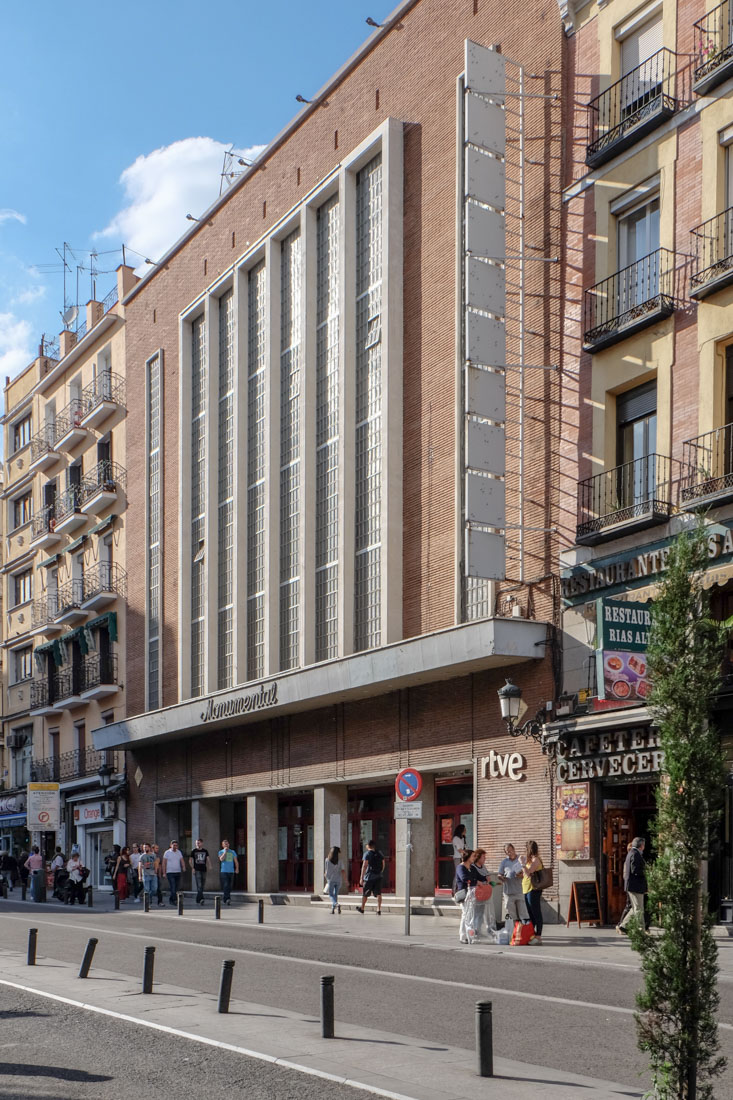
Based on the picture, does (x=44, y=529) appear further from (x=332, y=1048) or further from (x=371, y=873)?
(x=332, y=1048)

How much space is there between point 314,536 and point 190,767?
1031 centimetres

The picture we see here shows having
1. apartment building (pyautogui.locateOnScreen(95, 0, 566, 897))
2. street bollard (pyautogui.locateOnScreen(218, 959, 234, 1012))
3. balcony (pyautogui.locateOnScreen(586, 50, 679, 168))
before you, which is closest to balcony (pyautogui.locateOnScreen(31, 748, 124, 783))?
apartment building (pyautogui.locateOnScreen(95, 0, 566, 897))

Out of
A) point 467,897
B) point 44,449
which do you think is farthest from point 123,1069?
point 44,449

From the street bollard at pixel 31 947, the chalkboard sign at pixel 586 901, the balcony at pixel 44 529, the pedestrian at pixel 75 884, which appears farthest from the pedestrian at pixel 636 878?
the balcony at pixel 44 529

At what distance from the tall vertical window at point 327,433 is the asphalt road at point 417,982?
9599 mm

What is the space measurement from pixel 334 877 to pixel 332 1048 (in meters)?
20.1

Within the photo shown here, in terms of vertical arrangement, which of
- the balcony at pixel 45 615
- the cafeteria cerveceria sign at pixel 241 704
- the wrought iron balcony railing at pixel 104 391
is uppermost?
the wrought iron balcony railing at pixel 104 391

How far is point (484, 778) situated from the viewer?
88.2 ft

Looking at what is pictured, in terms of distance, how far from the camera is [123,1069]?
392 inches

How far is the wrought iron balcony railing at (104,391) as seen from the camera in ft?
161

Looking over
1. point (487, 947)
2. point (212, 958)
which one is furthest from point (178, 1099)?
point (487, 947)

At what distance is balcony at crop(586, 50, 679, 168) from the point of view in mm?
23375

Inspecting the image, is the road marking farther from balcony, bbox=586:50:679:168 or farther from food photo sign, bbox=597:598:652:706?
balcony, bbox=586:50:679:168

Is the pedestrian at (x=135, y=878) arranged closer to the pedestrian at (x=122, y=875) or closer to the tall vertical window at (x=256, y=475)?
the pedestrian at (x=122, y=875)
